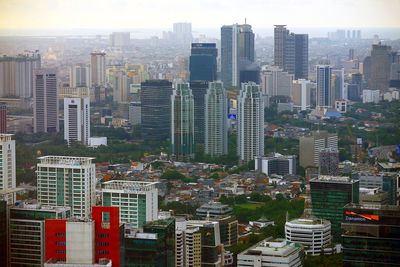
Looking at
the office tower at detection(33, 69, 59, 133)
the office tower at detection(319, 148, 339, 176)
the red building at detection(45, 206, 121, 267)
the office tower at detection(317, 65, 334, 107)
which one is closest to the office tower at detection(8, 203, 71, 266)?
the red building at detection(45, 206, 121, 267)

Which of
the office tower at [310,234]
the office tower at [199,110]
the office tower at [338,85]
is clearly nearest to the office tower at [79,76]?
the office tower at [199,110]

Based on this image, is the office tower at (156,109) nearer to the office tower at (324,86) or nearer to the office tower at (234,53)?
the office tower at (234,53)

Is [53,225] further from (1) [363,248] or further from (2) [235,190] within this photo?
(2) [235,190]

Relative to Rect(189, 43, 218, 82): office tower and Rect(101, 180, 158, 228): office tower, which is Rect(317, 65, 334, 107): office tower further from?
Rect(101, 180, 158, 228): office tower

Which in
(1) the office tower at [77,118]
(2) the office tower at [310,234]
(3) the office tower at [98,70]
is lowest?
(2) the office tower at [310,234]

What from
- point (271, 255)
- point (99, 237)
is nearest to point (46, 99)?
point (271, 255)

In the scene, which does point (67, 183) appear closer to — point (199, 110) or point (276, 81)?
point (199, 110)
